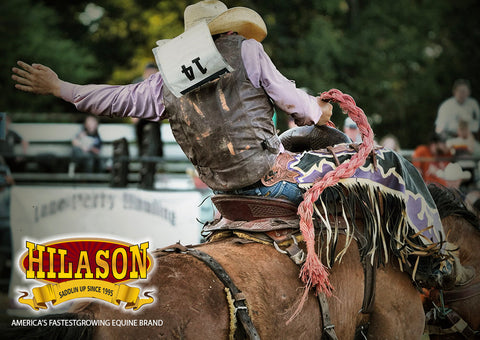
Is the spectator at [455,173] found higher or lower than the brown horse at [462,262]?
higher

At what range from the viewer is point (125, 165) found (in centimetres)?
804

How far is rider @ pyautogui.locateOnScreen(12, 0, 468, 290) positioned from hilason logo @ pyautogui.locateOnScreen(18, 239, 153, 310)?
620 mm

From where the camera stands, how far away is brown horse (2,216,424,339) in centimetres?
241

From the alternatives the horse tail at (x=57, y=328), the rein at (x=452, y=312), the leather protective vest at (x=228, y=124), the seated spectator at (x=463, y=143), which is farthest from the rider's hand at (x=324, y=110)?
the seated spectator at (x=463, y=143)

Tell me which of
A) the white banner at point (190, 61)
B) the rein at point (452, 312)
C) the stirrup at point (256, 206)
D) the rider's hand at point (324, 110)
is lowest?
the rein at point (452, 312)

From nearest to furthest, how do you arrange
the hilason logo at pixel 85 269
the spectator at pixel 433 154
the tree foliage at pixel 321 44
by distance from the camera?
the hilason logo at pixel 85 269 → the spectator at pixel 433 154 → the tree foliage at pixel 321 44

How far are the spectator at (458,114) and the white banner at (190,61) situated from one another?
23.7ft

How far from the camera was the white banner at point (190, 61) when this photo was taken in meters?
2.85

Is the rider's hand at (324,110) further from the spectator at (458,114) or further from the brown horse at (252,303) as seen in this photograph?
the spectator at (458,114)

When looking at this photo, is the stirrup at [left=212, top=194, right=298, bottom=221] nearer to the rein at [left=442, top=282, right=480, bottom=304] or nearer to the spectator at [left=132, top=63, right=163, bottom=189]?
the rein at [left=442, top=282, right=480, bottom=304]

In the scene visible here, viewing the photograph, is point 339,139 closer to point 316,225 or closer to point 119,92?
point 316,225

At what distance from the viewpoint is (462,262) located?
406 centimetres

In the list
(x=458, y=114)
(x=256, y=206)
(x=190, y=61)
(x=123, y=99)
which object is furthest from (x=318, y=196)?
(x=458, y=114)

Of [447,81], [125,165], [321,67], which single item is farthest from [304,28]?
[125,165]
